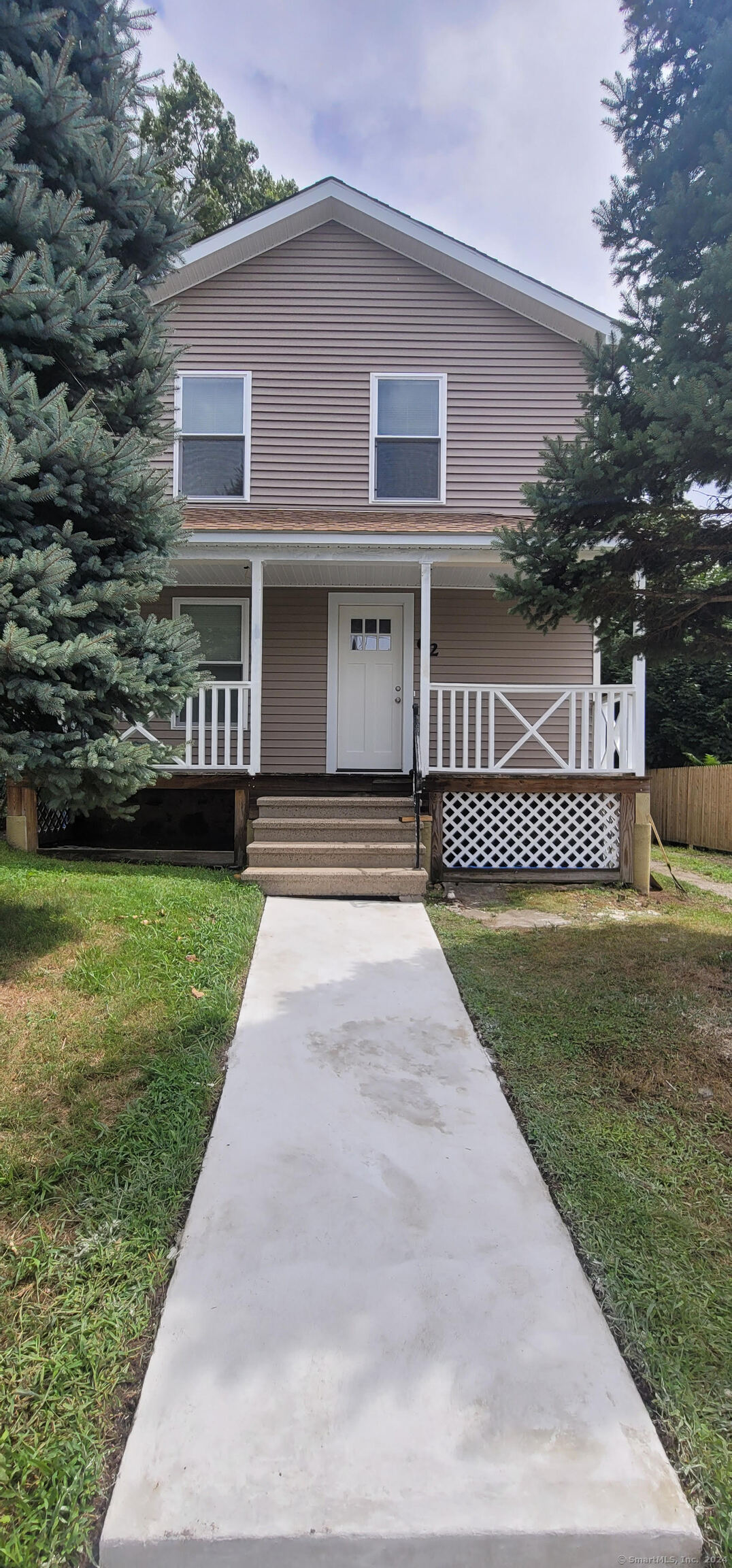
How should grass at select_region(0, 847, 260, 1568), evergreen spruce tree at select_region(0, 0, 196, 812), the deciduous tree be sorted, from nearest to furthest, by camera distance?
grass at select_region(0, 847, 260, 1568)
evergreen spruce tree at select_region(0, 0, 196, 812)
the deciduous tree

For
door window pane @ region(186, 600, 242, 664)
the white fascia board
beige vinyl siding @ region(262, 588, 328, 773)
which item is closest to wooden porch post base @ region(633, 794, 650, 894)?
the white fascia board

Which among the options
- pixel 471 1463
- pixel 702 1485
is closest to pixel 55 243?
pixel 471 1463

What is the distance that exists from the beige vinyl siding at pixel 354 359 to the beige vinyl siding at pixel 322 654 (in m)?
1.22

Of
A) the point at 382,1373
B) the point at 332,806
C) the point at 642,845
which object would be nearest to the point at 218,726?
the point at 332,806

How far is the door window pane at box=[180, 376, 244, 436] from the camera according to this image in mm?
9109

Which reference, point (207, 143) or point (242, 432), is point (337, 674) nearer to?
point (242, 432)

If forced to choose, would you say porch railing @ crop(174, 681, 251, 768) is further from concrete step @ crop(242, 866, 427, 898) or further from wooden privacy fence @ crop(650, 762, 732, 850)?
wooden privacy fence @ crop(650, 762, 732, 850)

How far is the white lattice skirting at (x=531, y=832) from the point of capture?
7617 millimetres

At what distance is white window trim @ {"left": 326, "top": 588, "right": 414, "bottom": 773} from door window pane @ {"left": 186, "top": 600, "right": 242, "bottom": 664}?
3.79 ft

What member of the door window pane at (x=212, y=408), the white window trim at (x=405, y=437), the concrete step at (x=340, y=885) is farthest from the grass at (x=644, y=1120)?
the door window pane at (x=212, y=408)

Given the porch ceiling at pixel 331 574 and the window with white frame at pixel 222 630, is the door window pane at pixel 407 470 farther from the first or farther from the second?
the window with white frame at pixel 222 630

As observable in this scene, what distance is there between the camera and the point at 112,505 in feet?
13.0

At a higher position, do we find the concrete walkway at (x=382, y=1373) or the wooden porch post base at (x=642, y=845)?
the wooden porch post base at (x=642, y=845)

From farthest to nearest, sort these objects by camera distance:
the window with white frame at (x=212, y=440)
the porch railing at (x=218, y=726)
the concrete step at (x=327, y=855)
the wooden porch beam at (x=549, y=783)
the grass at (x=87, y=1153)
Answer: the window with white frame at (x=212, y=440)
the wooden porch beam at (x=549, y=783)
the porch railing at (x=218, y=726)
the concrete step at (x=327, y=855)
the grass at (x=87, y=1153)
